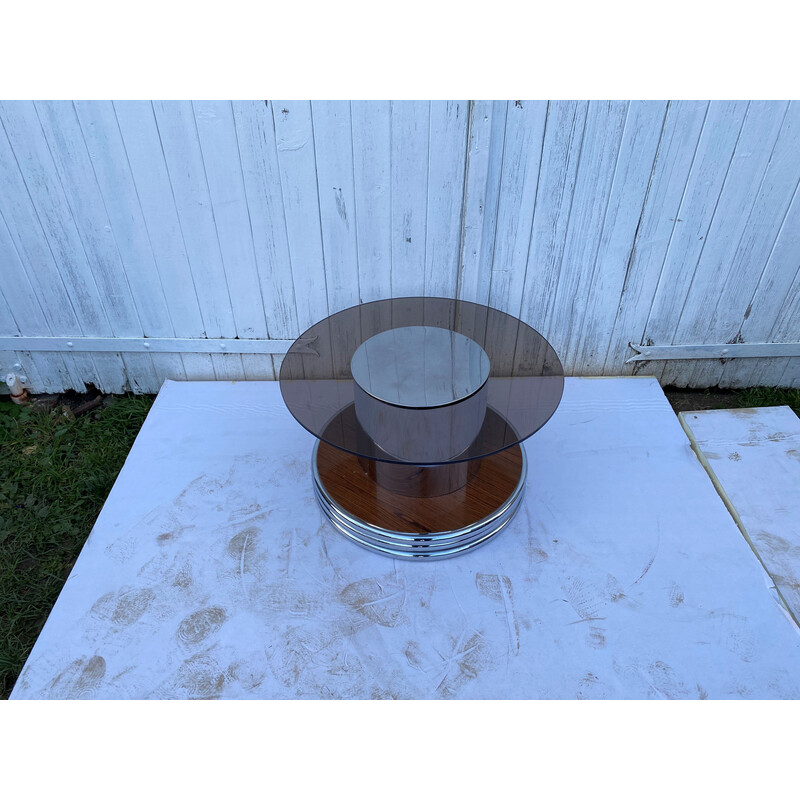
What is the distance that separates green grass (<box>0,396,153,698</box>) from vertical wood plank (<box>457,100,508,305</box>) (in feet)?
6.00

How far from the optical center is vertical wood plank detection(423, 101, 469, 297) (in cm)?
241

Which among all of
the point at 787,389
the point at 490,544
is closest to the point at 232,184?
the point at 490,544

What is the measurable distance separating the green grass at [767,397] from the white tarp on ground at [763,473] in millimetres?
220

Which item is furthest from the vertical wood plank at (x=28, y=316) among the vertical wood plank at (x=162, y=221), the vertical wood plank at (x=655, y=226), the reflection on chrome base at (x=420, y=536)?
the vertical wood plank at (x=655, y=226)

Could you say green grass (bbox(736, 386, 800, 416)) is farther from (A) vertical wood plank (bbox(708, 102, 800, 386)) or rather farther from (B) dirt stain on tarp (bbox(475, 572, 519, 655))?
(B) dirt stain on tarp (bbox(475, 572, 519, 655))

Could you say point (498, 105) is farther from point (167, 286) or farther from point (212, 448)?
point (212, 448)

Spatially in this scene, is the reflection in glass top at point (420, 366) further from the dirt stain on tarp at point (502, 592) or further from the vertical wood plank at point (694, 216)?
the vertical wood plank at point (694, 216)

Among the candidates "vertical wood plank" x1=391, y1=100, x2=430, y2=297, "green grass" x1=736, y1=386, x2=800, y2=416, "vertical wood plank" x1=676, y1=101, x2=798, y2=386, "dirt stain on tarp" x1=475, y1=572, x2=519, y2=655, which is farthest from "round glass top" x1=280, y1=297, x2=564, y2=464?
"green grass" x1=736, y1=386, x2=800, y2=416

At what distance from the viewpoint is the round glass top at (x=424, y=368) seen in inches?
87.9

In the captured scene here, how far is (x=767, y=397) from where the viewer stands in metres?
3.27

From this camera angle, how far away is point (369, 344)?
247cm

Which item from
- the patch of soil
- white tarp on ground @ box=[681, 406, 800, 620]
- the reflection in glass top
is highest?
the reflection in glass top

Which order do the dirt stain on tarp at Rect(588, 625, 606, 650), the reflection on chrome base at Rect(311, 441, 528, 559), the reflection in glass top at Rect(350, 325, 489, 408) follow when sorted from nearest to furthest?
the dirt stain on tarp at Rect(588, 625, 606, 650)
the reflection in glass top at Rect(350, 325, 489, 408)
the reflection on chrome base at Rect(311, 441, 528, 559)

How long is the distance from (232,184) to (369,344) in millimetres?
925
